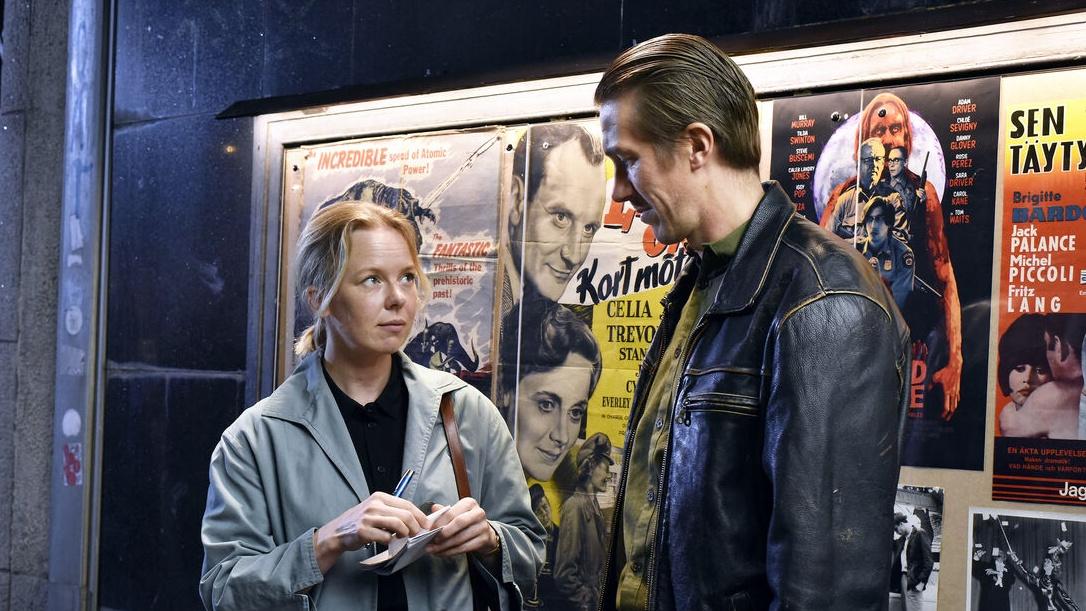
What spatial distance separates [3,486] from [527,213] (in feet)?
13.2

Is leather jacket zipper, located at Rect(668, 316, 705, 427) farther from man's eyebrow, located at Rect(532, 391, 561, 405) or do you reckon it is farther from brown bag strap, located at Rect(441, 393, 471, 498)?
man's eyebrow, located at Rect(532, 391, 561, 405)

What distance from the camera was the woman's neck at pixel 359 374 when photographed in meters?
3.00

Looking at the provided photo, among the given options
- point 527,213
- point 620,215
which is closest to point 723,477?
point 620,215

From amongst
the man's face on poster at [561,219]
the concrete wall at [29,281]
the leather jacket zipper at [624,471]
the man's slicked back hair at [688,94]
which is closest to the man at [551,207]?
the man's face on poster at [561,219]

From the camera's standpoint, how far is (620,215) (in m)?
4.20

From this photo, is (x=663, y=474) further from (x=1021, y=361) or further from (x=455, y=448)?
(x=1021, y=361)

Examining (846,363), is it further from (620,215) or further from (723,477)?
(620,215)

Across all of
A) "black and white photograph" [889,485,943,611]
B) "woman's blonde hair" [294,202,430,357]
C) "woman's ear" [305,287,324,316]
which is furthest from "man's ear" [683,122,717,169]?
"black and white photograph" [889,485,943,611]

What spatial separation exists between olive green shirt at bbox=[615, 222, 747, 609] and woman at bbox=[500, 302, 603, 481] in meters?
1.99

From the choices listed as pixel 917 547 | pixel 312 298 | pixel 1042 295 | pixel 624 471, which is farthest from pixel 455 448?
pixel 1042 295

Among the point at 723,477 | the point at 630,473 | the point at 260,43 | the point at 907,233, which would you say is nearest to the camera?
the point at 723,477

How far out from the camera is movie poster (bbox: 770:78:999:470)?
3.44 m

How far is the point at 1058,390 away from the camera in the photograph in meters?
3.29

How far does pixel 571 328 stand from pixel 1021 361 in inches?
65.1
